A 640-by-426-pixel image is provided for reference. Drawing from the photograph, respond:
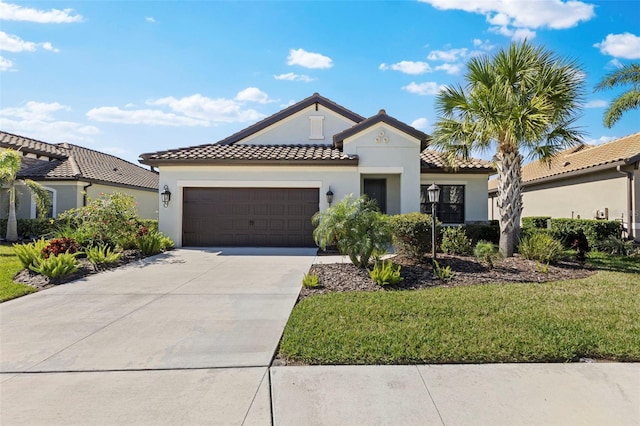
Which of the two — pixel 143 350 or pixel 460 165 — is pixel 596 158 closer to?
pixel 460 165

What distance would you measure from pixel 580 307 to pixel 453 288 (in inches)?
78.0

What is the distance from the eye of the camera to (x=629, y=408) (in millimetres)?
2883

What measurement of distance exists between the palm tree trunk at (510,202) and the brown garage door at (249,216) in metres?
Result: 6.41

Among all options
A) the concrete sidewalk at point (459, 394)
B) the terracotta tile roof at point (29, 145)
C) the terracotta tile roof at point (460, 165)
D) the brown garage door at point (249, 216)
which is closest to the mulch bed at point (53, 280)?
the brown garage door at point (249, 216)

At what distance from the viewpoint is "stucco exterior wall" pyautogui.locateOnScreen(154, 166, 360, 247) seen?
41.1 feet

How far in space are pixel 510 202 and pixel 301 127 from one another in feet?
32.6

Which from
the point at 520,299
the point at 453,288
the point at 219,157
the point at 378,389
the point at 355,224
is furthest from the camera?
the point at 219,157

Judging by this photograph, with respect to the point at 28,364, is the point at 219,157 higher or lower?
higher

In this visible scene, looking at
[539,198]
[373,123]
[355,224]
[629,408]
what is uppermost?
[373,123]

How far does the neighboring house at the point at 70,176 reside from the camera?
52.8ft

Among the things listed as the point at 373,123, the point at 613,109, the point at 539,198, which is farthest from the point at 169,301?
the point at 539,198

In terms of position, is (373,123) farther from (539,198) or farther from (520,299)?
(539,198)

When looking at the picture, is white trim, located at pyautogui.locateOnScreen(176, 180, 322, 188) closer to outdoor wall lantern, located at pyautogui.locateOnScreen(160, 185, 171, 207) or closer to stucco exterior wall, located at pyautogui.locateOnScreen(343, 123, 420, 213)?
outdoor wall lantern, located at pyautogui.locateOnScreen(160, 185, 171, 207)

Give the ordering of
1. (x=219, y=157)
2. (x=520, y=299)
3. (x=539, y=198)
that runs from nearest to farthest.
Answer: (x=520, y=299) → (x=219, y=157) → (x=539, y=198)
